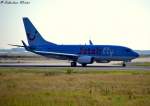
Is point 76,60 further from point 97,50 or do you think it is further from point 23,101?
point 23,101

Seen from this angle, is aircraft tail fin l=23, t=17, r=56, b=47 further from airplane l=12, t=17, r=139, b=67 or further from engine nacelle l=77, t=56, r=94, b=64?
engine nacelle l=77, t=56, r=94, b=64

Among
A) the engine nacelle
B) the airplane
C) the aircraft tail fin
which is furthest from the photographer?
the aircraft tail fin

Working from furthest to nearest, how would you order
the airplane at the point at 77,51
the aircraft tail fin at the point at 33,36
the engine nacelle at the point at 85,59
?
the aircraft tail fin at the point at 33,36
the airplane at the point at 77,51
the engine nacelle at the point at 85,59

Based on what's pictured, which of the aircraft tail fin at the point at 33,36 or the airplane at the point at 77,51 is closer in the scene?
the airplane at the point at 77,51

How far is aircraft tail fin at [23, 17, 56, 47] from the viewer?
232 feet

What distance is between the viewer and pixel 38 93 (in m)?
24.7

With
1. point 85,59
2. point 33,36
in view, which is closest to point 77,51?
point 85,59

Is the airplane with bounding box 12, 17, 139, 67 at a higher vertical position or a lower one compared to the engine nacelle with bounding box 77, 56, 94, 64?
higher

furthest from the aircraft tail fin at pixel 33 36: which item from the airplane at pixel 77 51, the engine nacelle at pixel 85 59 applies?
the engine nacelle at pixel 85 59

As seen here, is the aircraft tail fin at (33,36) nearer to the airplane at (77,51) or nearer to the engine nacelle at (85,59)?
the airplane at (77,51)

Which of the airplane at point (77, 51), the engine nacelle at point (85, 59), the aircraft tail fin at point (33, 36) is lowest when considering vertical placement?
the engine nacelle at point (85, 59)

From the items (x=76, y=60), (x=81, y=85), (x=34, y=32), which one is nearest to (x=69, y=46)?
(x=76, y=60)

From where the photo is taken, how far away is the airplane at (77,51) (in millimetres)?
64125

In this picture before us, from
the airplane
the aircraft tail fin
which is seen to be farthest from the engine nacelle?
the aircraft tail fin
